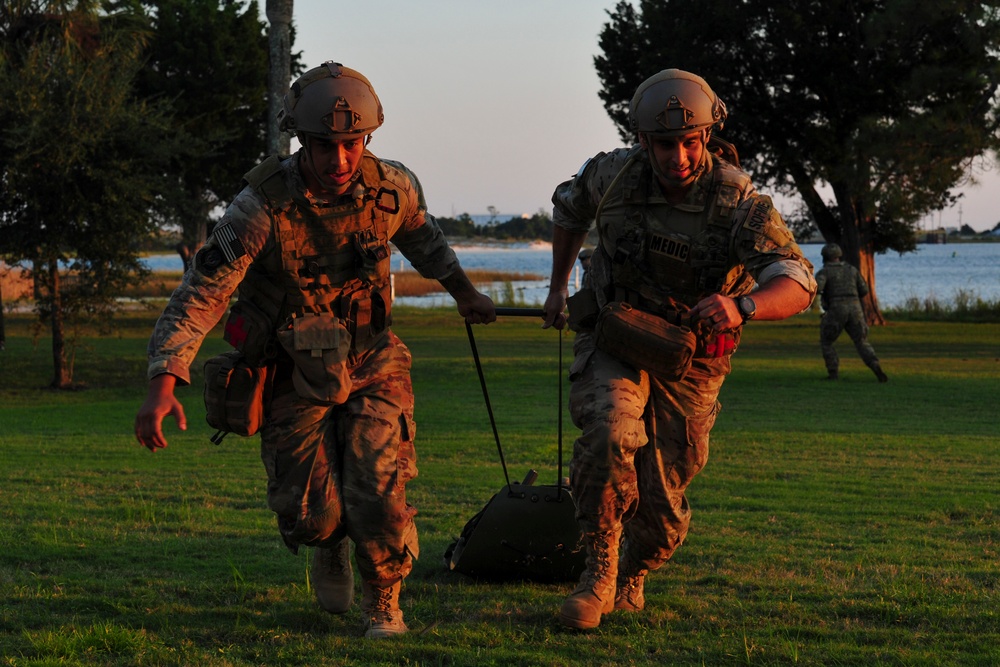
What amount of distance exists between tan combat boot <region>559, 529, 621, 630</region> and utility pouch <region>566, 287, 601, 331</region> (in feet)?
3.12

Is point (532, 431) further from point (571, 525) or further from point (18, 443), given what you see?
point (571, 525)

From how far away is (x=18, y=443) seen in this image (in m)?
12.6

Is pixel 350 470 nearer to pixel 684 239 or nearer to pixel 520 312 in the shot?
pixel 520 312

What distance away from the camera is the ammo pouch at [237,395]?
520 cm

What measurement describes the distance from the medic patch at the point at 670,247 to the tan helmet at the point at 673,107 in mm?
452

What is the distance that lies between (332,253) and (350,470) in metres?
0.91

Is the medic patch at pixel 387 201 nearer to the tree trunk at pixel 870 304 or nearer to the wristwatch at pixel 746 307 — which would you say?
the wristwatch at pixel 746 307

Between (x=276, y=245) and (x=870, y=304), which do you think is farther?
(x=870, y=304)

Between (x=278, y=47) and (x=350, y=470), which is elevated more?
(x=278, y=47)

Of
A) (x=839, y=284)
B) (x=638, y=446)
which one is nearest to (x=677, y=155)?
(x=638, y=446)

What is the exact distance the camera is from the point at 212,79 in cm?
4531

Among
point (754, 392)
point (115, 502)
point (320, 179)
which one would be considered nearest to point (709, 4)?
point (754, 392)

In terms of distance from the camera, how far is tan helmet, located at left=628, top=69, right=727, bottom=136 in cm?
525

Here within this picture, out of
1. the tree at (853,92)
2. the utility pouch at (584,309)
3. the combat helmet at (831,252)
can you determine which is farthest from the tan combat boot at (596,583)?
the tree at (853,92)
